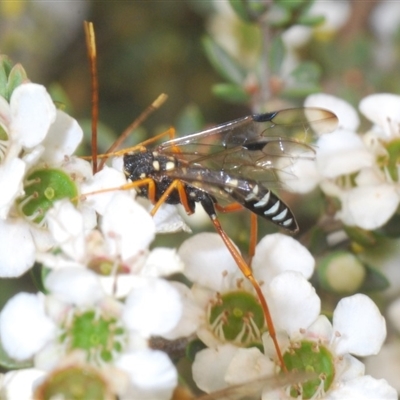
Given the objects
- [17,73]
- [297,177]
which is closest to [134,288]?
[17,73]

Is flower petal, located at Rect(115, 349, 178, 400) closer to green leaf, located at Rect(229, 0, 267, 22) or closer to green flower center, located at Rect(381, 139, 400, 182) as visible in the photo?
green flower center, located at Rect(381, 139, 400, 182)

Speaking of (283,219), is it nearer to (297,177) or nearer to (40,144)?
(297,177)

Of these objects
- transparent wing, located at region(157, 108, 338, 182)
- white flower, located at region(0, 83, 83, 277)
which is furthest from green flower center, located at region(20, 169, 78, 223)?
transparent wing, located at region(157, 108, 338, 182)

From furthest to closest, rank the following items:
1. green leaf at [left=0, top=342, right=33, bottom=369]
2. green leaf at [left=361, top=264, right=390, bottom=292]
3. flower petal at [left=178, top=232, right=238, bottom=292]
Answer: green leaf at [left=361, top=264, right=390, bottom=292] → flower petal at [left=178, top=232, right=238, bottom=292] → green leaf at [left=0, top=342, right=33, bottom=369]

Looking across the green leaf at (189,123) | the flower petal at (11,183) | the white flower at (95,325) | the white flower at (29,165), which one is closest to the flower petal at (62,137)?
the white flower at (29,165)

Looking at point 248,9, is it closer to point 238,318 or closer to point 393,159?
point 393,159

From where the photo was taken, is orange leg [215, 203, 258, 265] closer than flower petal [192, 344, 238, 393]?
No

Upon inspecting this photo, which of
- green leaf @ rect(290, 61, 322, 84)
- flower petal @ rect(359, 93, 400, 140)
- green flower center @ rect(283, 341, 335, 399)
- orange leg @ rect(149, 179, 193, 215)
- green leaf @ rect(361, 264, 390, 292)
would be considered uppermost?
green leaf @ rect(290, 61, 322, 84)
